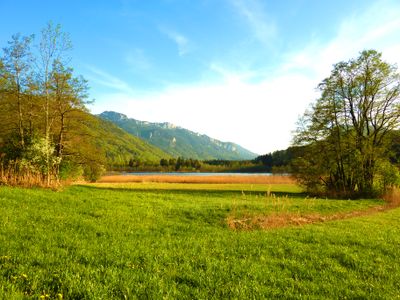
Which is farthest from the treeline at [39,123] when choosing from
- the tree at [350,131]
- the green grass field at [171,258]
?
the tree at [350,131]

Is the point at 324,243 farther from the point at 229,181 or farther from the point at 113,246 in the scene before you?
the point at 229,181

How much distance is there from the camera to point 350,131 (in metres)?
41.2

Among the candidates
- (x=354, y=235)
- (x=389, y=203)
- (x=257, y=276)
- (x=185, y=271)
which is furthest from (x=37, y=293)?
(x=389, y=203)

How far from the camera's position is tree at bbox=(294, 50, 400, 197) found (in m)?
38.8

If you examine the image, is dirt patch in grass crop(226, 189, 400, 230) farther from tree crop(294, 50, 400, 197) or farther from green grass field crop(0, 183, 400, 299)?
tree crop(294, 50, 400, 197)

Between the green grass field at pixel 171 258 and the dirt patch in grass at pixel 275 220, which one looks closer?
the green grass field at pixel 171 258

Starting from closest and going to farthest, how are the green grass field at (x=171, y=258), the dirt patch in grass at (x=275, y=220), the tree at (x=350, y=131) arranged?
1. the green grass field at (x=171, y=258)
2. the dirt patch in grass at (x=275, y=220)
3. the tree at (x=350, y=131)

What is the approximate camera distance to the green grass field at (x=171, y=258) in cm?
621

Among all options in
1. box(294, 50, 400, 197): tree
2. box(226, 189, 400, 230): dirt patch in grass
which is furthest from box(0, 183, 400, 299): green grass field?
box(294, 50, 400, 197): tree

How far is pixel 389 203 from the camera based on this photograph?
1287 inches

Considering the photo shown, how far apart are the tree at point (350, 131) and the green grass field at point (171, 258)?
26.7 metres

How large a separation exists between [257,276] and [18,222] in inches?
343

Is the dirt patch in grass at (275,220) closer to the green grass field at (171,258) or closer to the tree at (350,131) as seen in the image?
the green grass field at (171,258)

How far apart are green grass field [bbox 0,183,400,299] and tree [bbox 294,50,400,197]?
26.7m
